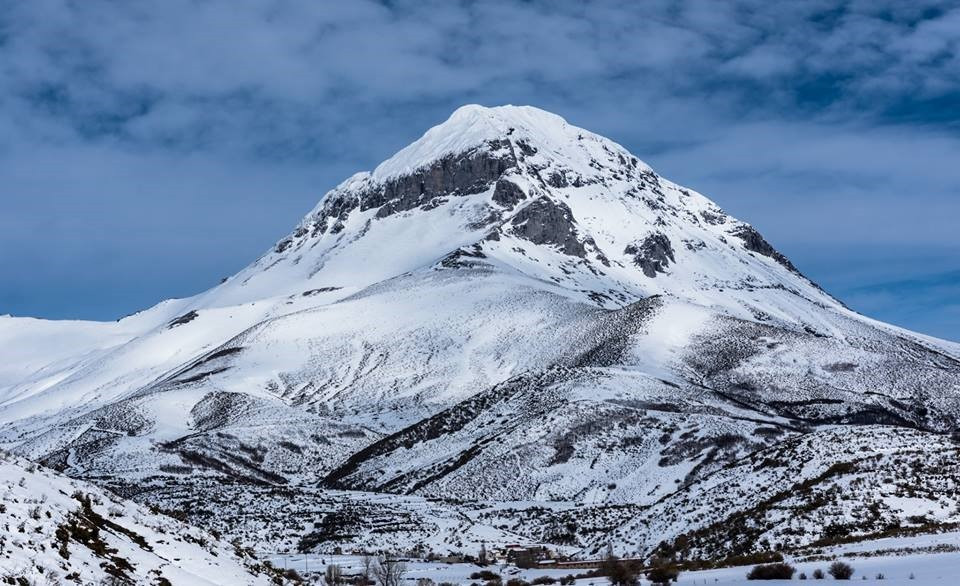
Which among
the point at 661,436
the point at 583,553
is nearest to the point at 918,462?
the point at 583,553

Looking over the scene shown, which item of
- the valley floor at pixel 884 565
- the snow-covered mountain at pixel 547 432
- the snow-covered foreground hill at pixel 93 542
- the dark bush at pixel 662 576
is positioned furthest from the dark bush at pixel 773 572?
the snow-covered mountain at pixel 547 432

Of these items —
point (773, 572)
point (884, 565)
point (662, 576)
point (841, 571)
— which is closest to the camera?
point (841, 571)

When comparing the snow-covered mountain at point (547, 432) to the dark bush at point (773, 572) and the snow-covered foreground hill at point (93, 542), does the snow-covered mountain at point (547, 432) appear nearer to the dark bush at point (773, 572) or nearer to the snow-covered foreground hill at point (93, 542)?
the dark bush at point (773, 572)

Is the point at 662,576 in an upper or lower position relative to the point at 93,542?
lower

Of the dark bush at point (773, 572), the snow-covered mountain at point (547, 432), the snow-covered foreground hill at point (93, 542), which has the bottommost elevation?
the dark bush at point (773, 572)

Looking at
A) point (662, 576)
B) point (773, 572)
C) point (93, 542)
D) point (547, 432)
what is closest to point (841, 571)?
point (773, 572)

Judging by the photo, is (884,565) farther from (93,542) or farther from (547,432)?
(547,432)

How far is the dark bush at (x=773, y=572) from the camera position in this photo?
2792 centimetres

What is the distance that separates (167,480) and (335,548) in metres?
55.9

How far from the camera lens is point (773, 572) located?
28359 millimetres

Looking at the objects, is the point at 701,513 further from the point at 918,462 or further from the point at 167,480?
the point at 167,480

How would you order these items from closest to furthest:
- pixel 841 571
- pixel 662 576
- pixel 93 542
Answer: pixel 93 542
pixel 841 571
pixel 662 576

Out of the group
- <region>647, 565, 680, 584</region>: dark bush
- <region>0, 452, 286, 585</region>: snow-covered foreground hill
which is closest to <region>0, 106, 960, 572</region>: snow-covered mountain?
<region>647, 565, 680, 584</region>: dark bush

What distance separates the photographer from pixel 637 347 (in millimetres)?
172250
